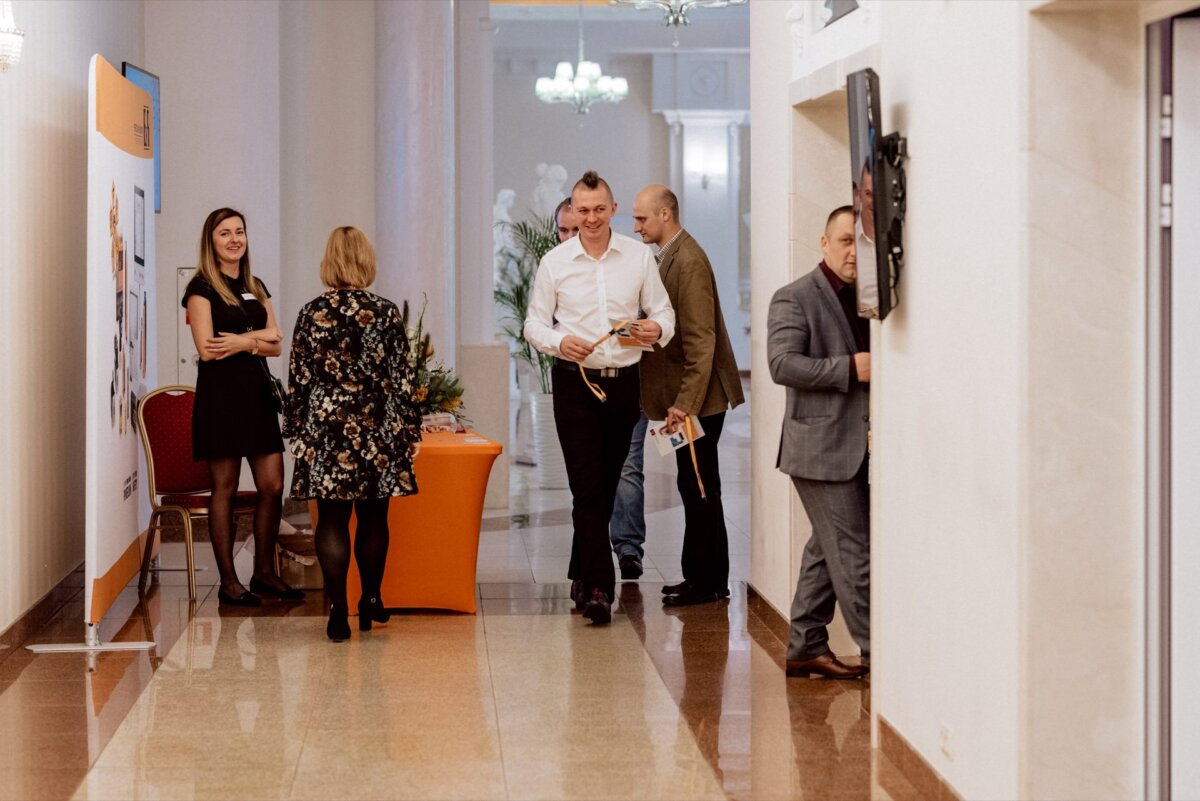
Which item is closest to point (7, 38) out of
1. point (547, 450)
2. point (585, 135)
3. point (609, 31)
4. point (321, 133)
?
point (321, 133)

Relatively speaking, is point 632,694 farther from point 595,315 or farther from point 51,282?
point 51,282

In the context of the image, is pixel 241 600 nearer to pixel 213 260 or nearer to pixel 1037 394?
pixel 213 260

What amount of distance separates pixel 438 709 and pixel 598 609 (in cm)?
131

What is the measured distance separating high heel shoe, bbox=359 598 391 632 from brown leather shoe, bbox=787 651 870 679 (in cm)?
165

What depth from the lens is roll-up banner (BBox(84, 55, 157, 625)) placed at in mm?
5609

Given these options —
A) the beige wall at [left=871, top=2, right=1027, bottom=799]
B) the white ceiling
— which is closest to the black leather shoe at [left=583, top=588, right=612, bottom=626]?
the beige wall at [left=871, top=2, right=1027, bottom=799]

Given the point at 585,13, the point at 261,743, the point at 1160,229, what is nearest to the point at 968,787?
the point at 1160,229

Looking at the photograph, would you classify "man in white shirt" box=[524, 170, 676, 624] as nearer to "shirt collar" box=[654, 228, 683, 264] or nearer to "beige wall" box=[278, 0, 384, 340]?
"shirt collar" box=[654, 228, 683, 264]

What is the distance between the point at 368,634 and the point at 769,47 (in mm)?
2717

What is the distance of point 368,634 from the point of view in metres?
5.82

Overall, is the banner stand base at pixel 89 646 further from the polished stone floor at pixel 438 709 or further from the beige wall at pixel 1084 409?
the beige wall at pixel 1084 409

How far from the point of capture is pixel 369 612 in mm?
5848

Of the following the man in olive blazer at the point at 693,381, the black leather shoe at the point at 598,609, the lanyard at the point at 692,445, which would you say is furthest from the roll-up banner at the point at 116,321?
the lanyard at the point at 692,445

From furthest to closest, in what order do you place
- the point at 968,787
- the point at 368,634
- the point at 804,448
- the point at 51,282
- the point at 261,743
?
1. the point at 51,282
2. the point at 368,634
3. the point at 804,448
4. the point at 261,743
5. the point at 968,787
